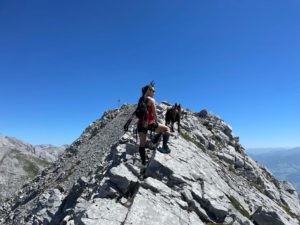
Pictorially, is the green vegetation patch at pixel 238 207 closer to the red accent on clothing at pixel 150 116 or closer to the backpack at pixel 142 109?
the red accent on clothing at pixel 150 116

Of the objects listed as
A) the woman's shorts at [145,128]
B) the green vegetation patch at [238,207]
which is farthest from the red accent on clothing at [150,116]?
the green vegetation patch at [238,207]

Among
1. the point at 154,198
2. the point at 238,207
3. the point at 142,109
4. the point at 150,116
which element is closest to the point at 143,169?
the point at 150,116

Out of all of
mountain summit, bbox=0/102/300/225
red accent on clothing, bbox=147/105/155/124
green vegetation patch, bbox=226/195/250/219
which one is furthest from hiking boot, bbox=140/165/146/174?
green vegetation patch, bbox=226/195/250/219

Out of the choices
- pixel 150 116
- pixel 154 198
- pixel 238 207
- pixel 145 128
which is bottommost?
pixel 154 198

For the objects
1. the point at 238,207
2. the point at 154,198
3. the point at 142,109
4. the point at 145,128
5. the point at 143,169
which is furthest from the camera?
the point at 238,207

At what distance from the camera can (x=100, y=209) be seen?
49.9 ft

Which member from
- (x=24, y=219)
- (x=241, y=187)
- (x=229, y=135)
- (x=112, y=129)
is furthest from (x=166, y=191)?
(x=229, y=135)

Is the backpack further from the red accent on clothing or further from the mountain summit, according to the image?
the mountain summit

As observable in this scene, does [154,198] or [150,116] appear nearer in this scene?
[154,198]

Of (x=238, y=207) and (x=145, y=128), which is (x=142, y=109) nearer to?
(x=145, y=128)

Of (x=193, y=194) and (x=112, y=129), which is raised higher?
(x=112, y=129)

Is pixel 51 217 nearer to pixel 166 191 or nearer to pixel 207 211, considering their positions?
pixel 166 191

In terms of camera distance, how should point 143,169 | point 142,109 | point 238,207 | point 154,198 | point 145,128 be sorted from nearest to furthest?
point 154,198, point 142,109, point 145,128, point 143,169, point 238,207

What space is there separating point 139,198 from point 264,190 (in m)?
25.5
